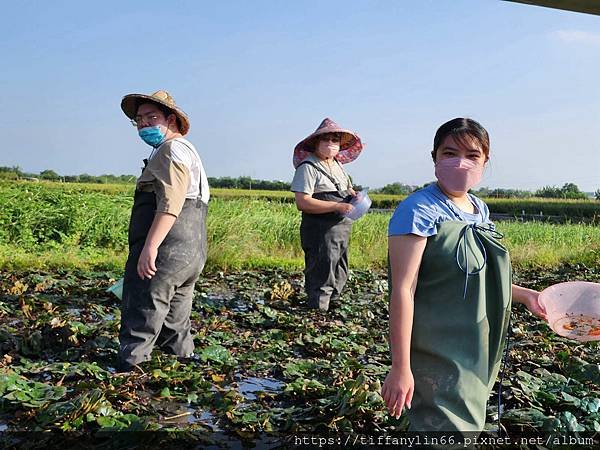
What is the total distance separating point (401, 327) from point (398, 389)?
19 centimetres

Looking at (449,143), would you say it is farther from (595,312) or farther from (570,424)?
(570,424)

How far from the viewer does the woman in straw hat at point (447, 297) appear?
2.06 metres

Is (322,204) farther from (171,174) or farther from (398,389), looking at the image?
(398,389)

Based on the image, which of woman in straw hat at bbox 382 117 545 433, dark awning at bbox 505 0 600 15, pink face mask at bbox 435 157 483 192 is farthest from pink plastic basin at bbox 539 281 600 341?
dark awning at bbox 505 0 600 15

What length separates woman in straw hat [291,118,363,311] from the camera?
561 cm

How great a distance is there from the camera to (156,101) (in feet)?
12.4

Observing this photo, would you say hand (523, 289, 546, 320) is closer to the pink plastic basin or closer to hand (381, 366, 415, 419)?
the pink plastic basin

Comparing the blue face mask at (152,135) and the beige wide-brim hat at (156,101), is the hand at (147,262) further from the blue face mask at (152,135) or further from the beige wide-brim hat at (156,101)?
the beige wide-brim hat at (156,101)

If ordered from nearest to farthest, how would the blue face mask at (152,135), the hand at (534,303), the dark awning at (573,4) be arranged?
1. the hand at (534,303)
2. the blue face mask at (152,135)
3. the dark awning at (573,4)

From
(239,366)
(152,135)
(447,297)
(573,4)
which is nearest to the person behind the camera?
(447,297)

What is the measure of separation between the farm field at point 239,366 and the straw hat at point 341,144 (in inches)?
53.6

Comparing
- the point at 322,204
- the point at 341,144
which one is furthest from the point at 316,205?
the point at 341,144

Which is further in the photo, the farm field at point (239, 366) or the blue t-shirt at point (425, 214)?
the farm field at point (239, 366)

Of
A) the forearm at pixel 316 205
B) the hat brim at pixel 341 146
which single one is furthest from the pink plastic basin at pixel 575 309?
the hat brim at pixel 341 146
